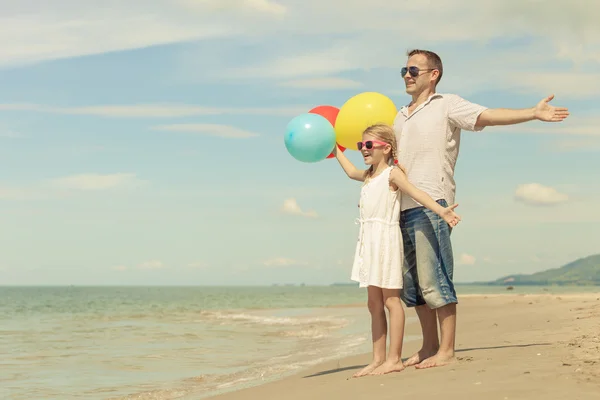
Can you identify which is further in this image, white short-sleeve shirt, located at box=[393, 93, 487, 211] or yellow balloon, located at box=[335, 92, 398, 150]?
yellow balloon, located at box=[335, 92, 398, 150]

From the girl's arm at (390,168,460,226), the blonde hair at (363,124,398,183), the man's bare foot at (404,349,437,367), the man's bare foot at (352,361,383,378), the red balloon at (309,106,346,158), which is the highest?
the red balloon at (309,106,346,158)

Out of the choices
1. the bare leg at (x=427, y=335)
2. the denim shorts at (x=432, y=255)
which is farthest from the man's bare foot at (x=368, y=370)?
the denim shorts at (x=432, y=255)

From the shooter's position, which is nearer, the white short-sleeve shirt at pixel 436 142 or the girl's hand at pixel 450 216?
the girl's hand at pixel 450 216

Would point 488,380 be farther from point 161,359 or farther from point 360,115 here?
point 161,359

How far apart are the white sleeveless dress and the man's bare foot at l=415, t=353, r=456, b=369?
64 centimetres

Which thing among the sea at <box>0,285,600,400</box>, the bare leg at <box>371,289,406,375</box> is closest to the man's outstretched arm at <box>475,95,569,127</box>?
the bare leg at <box>371,289,406,375</box>

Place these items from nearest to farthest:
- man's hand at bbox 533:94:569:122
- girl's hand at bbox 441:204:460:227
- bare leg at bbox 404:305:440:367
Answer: man's hand at bbox 533:94:569:122 → girl's hand at bbox 441:204:460:227 → bare leg at bbox 404:305:440:367

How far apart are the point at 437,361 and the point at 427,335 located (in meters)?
0.38

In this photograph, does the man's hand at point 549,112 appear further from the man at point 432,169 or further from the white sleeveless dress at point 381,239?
the white sleeveless dress at point 381,239

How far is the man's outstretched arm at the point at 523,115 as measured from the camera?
4645mm

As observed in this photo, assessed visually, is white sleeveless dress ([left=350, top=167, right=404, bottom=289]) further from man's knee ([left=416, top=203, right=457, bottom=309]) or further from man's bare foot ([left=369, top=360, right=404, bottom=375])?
man's bare foot ([left=369, top=360, right=404, bottom=375])

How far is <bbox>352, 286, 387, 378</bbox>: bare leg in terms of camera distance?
17.1 feet

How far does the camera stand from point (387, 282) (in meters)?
5.07

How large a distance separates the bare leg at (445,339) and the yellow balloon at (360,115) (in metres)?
1.63
